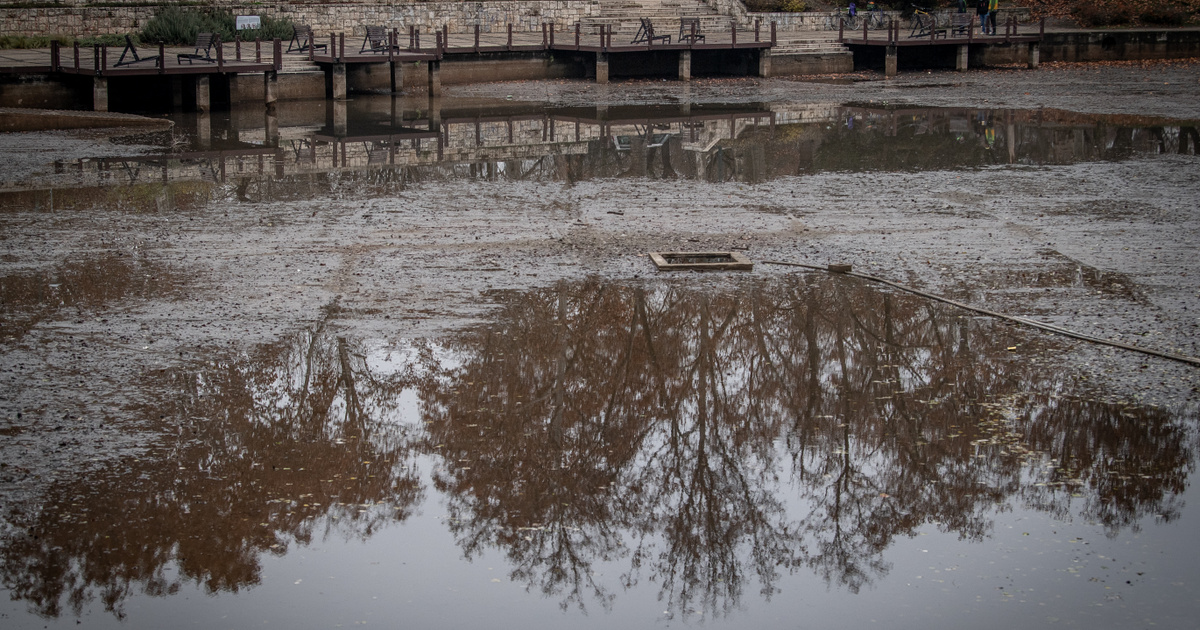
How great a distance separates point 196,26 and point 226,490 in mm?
30494

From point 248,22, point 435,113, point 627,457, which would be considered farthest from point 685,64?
point 627,457

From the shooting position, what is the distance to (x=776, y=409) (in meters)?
8.06

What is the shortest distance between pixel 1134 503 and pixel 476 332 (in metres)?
4.88

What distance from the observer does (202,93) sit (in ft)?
83.4

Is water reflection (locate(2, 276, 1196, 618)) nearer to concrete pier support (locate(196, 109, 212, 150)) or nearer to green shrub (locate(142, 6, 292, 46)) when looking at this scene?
concrete pier support (locate(196, 109, 212, 150))

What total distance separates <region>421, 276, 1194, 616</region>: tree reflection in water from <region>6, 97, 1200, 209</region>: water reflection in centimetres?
724

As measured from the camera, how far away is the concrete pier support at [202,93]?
25.4 meters

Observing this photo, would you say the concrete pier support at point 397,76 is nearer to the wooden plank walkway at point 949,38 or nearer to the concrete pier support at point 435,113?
the concrete pier support at point 435,113

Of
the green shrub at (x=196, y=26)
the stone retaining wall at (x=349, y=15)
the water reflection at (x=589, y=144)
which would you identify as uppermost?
the stone retaining wall at (x=349, y=15)

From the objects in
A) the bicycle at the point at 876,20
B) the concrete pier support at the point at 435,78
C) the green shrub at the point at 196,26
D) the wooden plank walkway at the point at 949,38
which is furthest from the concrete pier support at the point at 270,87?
the bicycle at the point at 876,20

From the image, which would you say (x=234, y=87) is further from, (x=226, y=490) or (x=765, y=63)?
(x=226, y=490)

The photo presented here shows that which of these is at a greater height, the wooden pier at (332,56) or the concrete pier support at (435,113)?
the wooden pier at (332,56)

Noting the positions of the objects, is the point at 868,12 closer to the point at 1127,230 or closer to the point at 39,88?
the point at 39,88

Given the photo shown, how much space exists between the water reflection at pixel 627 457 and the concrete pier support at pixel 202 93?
1762 centimetres
